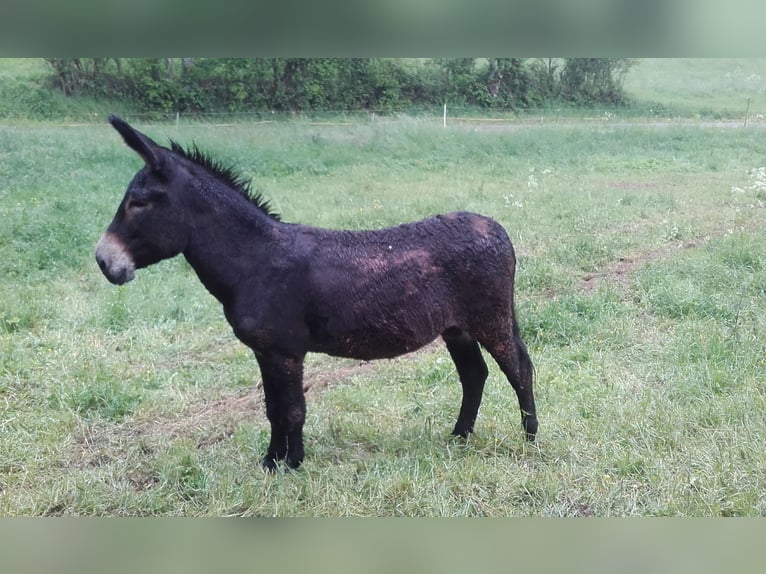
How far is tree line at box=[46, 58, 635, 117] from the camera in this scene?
3736mm

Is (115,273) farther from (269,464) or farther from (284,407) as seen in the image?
(269,464)

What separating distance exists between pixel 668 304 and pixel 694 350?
0.49 m

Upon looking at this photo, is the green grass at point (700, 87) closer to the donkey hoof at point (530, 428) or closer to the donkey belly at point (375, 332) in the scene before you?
the donkey belly at point (375, 332)

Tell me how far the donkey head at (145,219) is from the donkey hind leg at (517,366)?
174cm

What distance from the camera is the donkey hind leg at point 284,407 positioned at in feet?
10.9

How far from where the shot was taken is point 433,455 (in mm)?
3545

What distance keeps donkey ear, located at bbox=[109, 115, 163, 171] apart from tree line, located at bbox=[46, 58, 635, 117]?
3.04ft

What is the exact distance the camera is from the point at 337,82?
3834 mm

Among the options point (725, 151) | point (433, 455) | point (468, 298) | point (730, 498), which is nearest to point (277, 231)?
point (468, 298)

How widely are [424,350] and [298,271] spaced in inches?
66.8

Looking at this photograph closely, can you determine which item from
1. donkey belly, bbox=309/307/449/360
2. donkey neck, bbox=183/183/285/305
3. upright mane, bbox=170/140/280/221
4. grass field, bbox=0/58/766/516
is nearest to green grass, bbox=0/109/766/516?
grass field, bbox=0/58/766/516

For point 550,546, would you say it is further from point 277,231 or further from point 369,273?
point 277,231
